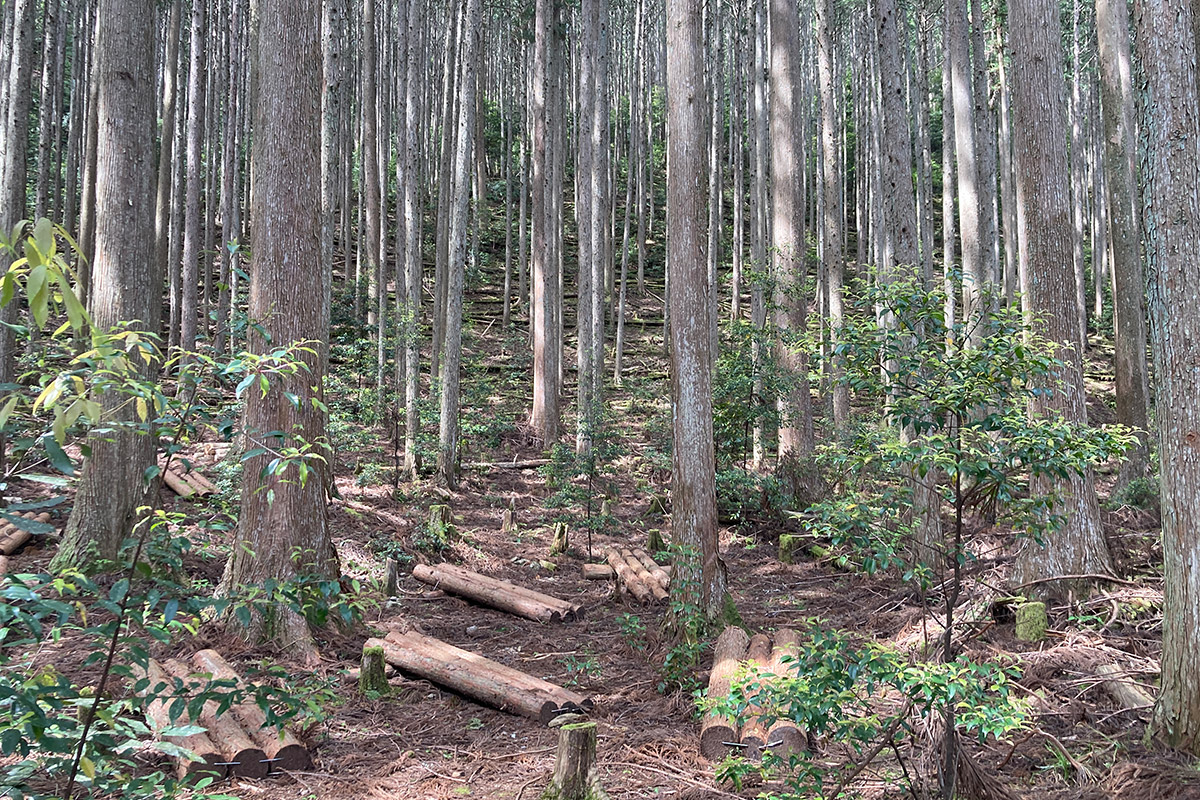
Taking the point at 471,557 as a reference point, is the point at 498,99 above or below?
above

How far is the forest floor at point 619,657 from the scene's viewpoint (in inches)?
155

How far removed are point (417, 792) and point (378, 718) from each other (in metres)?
1.04

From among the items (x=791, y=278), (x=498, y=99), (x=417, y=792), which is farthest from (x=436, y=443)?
(x=498, y=99)

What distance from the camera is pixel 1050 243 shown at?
21.5ft

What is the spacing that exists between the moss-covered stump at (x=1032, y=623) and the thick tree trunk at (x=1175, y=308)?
1.82 m

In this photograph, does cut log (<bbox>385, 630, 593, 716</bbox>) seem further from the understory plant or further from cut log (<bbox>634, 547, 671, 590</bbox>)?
cut log (<bbox>634, 547, 671, 590</bbox>)

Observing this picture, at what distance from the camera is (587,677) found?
5.91m

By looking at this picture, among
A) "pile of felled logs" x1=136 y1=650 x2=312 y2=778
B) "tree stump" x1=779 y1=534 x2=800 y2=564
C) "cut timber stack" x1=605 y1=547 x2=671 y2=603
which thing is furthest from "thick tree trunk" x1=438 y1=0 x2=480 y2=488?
"pile of felled logs" x1=136 y1=650 x2=312 y2=778

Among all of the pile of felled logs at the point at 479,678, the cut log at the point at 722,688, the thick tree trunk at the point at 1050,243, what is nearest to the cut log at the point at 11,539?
the pile of felled logs at the point at 479,678

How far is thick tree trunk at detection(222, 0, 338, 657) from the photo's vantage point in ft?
18.5

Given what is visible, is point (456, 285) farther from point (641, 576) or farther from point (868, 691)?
point (868, 691)

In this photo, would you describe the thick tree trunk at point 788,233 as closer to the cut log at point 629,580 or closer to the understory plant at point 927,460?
the cut log at point 629,580

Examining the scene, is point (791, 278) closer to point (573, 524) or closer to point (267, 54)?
point (573, 524)

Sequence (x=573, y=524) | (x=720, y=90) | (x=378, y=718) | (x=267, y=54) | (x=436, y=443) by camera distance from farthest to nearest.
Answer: (x=720, y=90) → (x=436, y=443) → (x=573, y=524) → (x=267, y=54) → (x=378, y=718)
